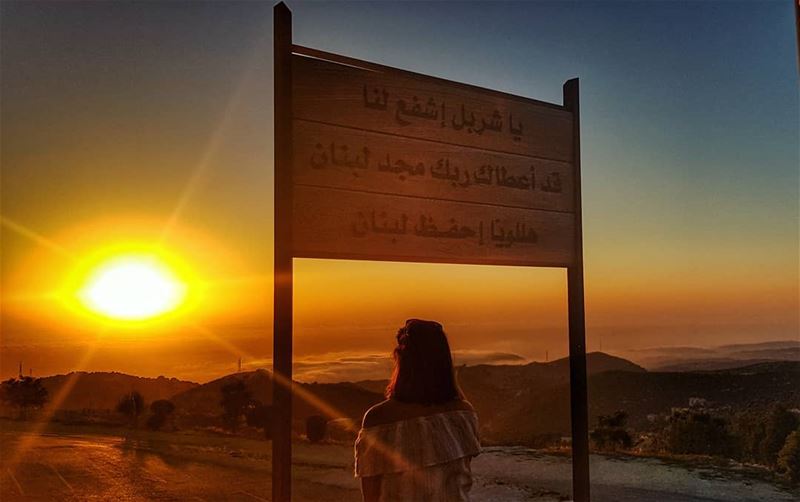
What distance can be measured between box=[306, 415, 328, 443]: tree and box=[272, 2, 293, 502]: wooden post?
468mm

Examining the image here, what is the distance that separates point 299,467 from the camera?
23.4 ft

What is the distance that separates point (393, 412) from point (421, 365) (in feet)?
0.59

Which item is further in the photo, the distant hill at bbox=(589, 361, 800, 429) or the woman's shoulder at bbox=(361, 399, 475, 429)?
the distant hill at bbox=(589, 361, 800, 429)

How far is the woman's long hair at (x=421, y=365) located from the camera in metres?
2.18

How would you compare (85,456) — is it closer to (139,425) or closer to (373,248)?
(139,425)

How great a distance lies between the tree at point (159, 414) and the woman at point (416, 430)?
7048 mm

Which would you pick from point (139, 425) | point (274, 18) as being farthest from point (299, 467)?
point (274, 18)

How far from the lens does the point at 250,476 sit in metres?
7.10

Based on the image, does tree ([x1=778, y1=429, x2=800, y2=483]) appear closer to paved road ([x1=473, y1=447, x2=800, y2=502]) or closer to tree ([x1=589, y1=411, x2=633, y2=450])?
paved road ([x1=473, y1=447, x2=800, y2=502])

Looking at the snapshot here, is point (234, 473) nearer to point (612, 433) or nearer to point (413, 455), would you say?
point (612, 433)

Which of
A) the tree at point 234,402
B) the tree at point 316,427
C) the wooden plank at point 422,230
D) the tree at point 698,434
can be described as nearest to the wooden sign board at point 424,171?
the wooden plank at point 422,230

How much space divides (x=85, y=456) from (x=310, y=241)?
6018 mm

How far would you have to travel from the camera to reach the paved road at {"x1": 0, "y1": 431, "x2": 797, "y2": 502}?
19.4 ft

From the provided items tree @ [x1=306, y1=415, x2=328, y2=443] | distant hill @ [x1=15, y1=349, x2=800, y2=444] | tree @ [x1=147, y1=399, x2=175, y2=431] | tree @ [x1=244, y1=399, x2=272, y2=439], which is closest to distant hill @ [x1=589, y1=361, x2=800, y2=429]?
distant hill @ [x1=15, y1=349, x2=800, y2=444]
